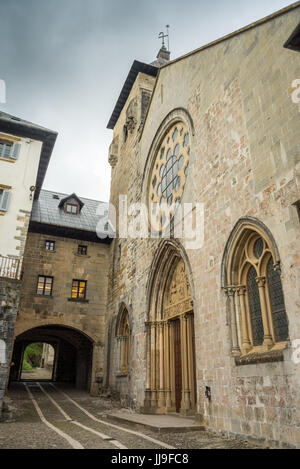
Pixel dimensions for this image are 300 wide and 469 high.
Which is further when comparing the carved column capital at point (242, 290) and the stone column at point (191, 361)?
the stone column at point (191, 361)

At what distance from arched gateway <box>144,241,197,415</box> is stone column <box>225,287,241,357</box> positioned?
8.28 ft

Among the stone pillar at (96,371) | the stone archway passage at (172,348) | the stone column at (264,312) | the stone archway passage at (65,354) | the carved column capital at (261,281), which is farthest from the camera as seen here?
the stone archway passage at (65,354)

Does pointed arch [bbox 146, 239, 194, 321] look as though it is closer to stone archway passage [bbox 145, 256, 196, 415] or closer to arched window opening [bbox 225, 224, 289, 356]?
stone archway passage [bbox 145, 256, 196, 415]

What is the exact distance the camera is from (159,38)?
1062 inches

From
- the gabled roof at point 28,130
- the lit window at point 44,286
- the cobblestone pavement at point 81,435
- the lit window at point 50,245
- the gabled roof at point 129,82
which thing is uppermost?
the gabled roof at point 129,82

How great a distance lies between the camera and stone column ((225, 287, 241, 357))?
697 centimetres

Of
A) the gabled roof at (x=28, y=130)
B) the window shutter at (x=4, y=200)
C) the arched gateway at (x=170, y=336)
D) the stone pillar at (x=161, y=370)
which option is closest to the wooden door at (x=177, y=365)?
the arched gateway at (x=170, y=336)

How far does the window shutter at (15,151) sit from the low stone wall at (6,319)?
6.53 meters

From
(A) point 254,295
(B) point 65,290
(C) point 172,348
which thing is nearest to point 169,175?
(C) point 172,348

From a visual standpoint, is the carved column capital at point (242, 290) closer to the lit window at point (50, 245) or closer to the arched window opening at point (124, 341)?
the arched window opening at point (124, 341)

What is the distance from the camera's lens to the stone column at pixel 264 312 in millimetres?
6301

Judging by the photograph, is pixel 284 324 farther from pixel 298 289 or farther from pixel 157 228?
pixel 157 228

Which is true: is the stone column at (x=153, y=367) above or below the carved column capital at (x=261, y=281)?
below

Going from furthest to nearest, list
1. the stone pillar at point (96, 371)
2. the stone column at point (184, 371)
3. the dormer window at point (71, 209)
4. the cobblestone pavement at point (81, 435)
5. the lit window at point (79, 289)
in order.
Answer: the dormer window at point (71, 209), the lit window at point (79, 289), the stone pillar at point (96, 371), the stone column at point (184, 371), the cobblestone pavement at point (81, 435)
